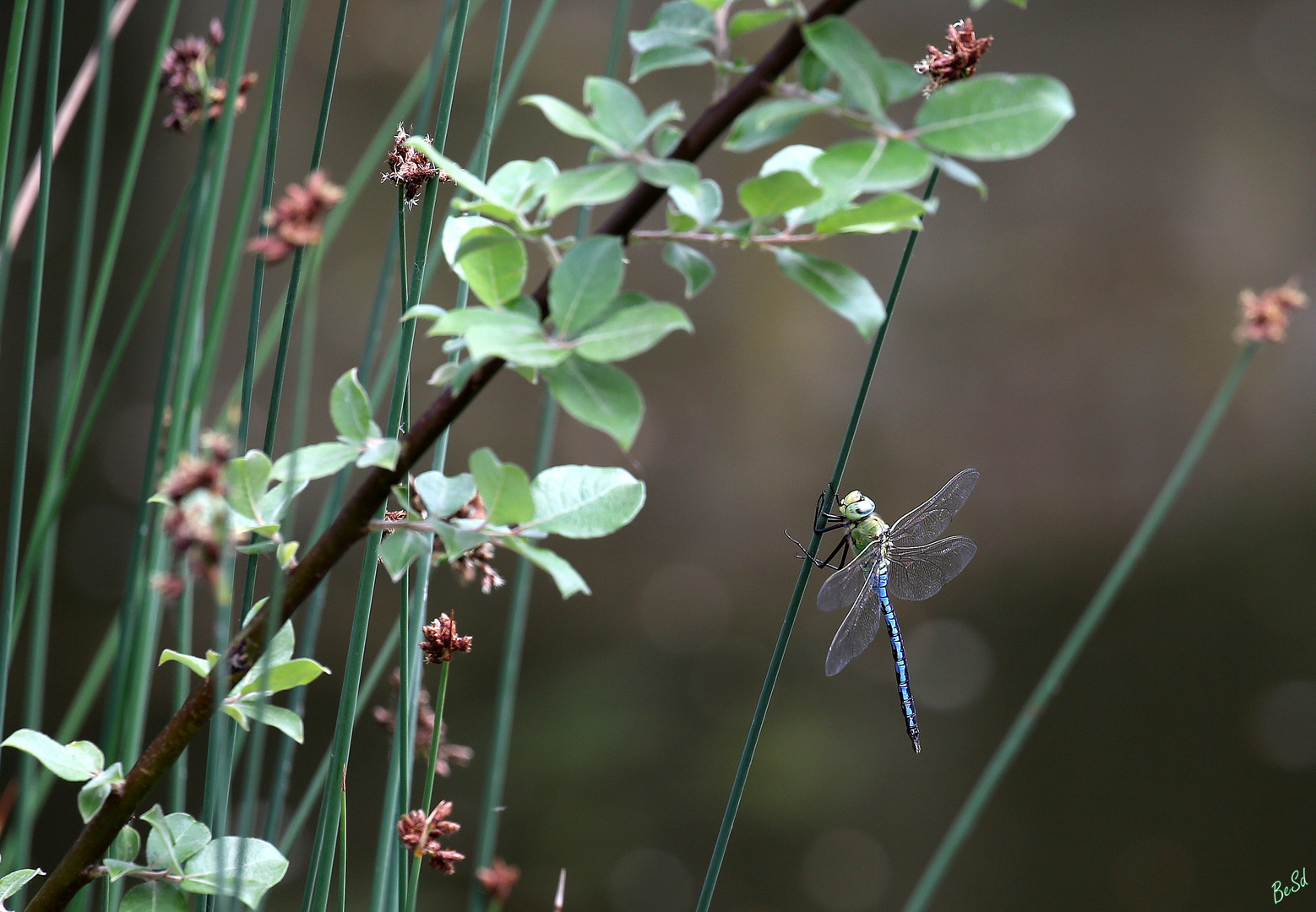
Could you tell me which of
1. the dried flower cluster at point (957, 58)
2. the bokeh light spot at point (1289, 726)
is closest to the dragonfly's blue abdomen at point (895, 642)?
the dried flower cluster at point (957, 58)

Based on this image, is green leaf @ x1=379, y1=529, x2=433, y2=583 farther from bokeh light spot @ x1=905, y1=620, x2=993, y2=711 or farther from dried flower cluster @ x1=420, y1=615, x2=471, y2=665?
bokeh light spot @ x1=905, y1=620, x2=993, y2=711

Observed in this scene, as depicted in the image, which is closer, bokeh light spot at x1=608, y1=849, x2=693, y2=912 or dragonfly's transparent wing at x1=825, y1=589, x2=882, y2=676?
dragonfly's transparent wing at x1=825, y1=589, x2=882, y2=676

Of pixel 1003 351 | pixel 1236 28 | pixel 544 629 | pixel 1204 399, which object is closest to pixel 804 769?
pixel 544 629

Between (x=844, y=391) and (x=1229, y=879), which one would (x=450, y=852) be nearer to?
(x=844, y=391)

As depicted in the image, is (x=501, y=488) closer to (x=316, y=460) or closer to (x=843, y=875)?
(x=316, y=460)

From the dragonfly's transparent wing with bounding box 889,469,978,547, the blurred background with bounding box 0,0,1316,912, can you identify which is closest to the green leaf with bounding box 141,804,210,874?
the dragonfly's transparent wing with bounding box 889,469,978,547

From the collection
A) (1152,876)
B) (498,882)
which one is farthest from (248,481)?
(1152,876)
